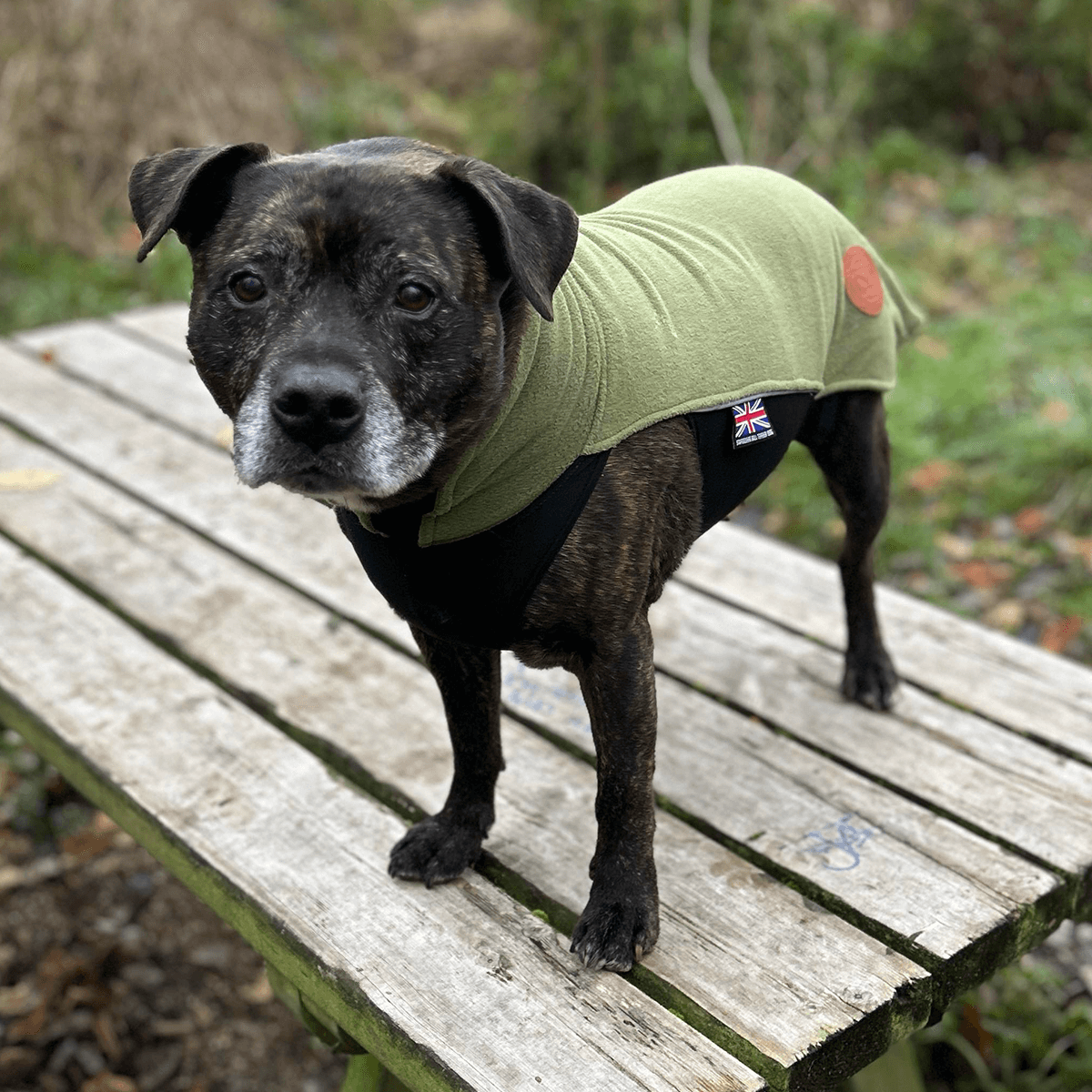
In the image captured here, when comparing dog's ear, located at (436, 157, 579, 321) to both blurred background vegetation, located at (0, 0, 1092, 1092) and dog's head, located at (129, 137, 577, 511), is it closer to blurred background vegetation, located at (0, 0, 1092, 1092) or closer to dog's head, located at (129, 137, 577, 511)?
dog's head, located at (129, 137, 577, 511)

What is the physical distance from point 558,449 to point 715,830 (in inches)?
41.3

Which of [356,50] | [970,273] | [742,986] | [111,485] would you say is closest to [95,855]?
[111,485]

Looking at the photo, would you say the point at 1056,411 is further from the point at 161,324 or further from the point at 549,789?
the point at 161,324

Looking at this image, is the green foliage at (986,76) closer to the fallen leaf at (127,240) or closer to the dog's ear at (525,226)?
the fallen leaf at (127,240)

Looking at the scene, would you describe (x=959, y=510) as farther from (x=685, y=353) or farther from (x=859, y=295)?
(x=685, y=353)

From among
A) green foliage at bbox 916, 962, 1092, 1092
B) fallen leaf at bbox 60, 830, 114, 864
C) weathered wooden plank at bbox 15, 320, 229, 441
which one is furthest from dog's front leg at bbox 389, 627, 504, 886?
weathered wooden plank at bbox 15, 320, 229, 441

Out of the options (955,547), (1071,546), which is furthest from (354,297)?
(1071,546)

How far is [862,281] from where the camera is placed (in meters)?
2.73

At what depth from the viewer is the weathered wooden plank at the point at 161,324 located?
5.29 meters

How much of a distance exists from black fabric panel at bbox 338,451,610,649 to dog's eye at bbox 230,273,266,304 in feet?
1.36

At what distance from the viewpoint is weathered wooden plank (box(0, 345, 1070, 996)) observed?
3664mm

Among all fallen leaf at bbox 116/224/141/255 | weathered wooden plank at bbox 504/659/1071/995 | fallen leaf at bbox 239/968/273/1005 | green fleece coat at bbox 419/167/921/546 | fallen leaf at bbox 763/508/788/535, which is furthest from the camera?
fallen leaf at bbox 116/224/141/255

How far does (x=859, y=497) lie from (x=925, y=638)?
73 cm

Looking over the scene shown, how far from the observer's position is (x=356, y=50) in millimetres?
9406
